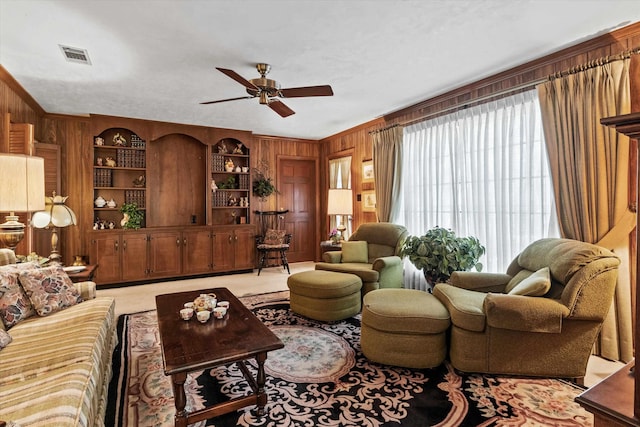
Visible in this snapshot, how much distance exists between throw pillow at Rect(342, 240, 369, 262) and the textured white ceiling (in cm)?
191

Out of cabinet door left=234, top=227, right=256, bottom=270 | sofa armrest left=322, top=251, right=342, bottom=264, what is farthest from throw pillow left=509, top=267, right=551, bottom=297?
cabinet door left=234, top=227, right=256, bottom=270

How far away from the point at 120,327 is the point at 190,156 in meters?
3.43

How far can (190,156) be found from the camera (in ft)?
19.7

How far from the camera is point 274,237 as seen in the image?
6.24 metres

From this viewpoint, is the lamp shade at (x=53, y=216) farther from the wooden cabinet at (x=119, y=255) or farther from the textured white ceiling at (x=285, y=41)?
the wooden cabinet at (x=119, y=255)

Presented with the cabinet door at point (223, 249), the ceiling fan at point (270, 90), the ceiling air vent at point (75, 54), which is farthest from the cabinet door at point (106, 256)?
the ceiling fan at point (270, 90)

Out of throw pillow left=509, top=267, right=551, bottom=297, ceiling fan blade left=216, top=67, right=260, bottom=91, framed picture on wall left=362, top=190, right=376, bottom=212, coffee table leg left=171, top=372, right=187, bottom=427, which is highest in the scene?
ceiling fan blade left=216, top=67, right=260, bottom=91

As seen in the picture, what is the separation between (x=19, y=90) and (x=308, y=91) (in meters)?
3.45

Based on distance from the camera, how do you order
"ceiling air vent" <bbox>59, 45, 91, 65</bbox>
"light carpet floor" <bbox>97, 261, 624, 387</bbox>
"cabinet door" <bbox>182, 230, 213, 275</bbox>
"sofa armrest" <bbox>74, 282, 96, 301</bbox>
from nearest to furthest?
"sofa armrest" <bbox>74, 282, 96, 301</bbox> → "ceiling air vent" <bbox>59, 45, 91, 65</bbox> → "light carpet floor" <bbox>97, 261, 624, 387</bbox> → "cabinet door" <bbox>182, 230, 213, 275</bbox>

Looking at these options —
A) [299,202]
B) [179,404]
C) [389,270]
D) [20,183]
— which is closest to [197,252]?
[299,202]

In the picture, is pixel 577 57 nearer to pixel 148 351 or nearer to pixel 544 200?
pixel 544 200

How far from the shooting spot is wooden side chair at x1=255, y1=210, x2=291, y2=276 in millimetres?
6015

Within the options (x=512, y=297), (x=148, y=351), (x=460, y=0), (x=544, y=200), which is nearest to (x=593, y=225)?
(x=544, y=200)

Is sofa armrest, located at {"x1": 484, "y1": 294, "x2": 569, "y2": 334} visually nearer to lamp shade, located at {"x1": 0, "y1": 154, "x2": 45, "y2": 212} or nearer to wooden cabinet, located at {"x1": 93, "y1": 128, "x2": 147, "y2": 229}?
lamp shade, located at {"x1": 0, "y1": 154, "x2": 45, "y2": 212}
